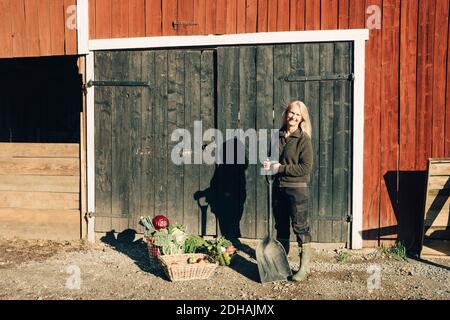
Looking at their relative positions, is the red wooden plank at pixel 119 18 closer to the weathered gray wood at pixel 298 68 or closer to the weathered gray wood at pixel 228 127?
the weathered gray wood at pixel 228 127

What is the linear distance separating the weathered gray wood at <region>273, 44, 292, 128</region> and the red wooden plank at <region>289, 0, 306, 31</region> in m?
0.28

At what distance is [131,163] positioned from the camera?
22.2 ft

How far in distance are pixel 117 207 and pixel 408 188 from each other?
13.3ft

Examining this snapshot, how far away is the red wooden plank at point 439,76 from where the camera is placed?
609cm

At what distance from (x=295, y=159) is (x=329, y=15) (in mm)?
2234

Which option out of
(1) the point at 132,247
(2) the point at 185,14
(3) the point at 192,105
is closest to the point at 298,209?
(3) the point at 192,105

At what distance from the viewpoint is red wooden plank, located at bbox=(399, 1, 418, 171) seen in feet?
20.2

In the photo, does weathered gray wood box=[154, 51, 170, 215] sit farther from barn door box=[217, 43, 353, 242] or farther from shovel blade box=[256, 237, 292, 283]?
shovel blade box=[256, 237, 292, 283]

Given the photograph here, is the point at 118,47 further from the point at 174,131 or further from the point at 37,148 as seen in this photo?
the point at 37,148

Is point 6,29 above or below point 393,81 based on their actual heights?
above

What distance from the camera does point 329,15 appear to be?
20.5ft

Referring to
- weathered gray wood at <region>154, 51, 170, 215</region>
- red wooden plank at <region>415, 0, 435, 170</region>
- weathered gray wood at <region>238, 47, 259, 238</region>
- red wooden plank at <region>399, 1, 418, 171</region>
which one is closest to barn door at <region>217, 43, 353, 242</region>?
weathered gray wood at <region>238, 47, 259, 238</region>

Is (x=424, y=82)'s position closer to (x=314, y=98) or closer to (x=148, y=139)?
(x=314, y=98)

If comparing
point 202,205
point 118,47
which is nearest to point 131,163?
point 202,205
